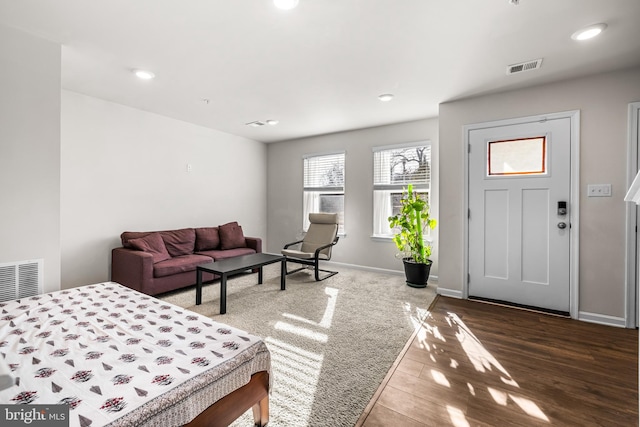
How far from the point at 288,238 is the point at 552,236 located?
4283mm

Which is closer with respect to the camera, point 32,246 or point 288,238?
point 32,246

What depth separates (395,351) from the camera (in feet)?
7.47

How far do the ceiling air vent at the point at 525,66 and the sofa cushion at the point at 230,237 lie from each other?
4297 millimetres

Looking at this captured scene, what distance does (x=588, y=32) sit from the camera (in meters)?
2.15

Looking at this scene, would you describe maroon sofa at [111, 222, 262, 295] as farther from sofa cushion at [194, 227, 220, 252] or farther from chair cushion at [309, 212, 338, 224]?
chair cushion at [309, 212, 338, 224]

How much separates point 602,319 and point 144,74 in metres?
5.26

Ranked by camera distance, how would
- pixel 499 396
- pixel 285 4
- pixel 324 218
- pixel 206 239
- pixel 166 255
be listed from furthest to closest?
pixel 324 218 → pixel 206 239 → pixel 166 255 → pixel 285 4 → pixel 499 396

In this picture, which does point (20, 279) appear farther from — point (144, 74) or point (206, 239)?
point (206, 239)

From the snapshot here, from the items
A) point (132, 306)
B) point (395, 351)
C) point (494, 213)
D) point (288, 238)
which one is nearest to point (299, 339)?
point (395, 351)

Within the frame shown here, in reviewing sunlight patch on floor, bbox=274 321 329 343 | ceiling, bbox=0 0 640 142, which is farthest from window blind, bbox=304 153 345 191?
sunlight patch on floor, bbox=274 321 329 343

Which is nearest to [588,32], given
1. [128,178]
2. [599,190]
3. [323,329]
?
[599,190]

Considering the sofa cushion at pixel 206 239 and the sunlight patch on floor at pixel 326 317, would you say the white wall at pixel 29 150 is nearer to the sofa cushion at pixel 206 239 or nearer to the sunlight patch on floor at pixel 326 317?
the sunlight patch on floor at pixel 326 317

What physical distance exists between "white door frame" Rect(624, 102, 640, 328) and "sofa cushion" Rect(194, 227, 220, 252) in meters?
5.10

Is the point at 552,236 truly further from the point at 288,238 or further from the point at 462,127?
the point at 288,238
